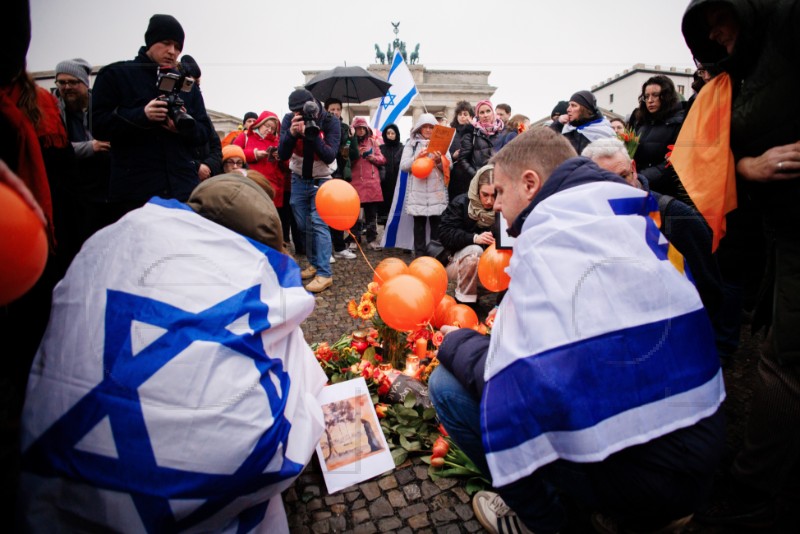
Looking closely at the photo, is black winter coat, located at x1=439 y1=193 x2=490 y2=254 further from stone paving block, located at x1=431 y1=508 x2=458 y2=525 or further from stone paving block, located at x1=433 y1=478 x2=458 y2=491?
stone paving block, located at x1=431 y1=508 x2=458 y2=525

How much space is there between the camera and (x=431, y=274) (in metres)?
3.06

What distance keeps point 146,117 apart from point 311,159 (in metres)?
2.14

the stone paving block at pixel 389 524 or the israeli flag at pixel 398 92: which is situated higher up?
the israeli flag at pixel 398 92

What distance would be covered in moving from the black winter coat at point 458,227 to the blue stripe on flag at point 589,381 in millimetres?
3086

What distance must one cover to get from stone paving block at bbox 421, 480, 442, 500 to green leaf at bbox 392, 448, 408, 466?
A: 0.17 m

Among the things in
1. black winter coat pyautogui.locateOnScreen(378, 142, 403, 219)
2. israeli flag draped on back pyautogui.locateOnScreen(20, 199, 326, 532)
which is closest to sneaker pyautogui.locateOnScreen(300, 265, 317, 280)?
black winter coat pyautogui.locateOnScreen(378, 142, 403, 219)

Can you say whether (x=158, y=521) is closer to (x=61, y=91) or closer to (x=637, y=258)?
(x=637, y=258)

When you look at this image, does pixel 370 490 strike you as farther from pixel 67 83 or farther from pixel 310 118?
pixel 67 83

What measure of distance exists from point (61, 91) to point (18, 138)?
3024 millimetres

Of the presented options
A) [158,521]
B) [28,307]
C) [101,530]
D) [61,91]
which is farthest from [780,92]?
[61,91]

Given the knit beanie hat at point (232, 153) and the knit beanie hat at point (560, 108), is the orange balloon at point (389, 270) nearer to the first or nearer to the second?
the knit beanie hat at point (232, 153)

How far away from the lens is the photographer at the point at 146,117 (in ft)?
8.86

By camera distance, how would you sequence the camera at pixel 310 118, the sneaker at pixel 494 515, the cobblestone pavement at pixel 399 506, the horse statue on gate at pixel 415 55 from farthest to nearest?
the horse statue on gate at pixel 415 55, the camera at pixel 310 118, the cobblestone pavement at pixel 399 506, the sneaker at pixel 494 515

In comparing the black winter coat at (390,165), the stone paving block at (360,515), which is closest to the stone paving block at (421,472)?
the stone paving block at (360,515)
